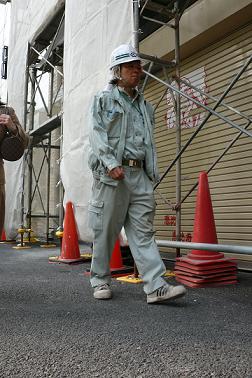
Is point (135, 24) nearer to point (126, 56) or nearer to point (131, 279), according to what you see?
point (126, 56)

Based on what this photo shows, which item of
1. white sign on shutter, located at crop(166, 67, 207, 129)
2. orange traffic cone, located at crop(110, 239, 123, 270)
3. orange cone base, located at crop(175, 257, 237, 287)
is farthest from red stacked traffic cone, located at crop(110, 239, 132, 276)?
white sign on shutter, located at crop(166, 67, 207, 129)

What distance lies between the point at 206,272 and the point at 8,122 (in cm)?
221

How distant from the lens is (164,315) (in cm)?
259

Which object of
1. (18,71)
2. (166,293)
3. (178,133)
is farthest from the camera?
(18,71)

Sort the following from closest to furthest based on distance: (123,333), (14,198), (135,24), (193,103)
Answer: (123,333) → (135,24) → (193,103) → (14,198)

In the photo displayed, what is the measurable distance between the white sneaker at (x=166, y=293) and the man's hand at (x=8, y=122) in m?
1.63

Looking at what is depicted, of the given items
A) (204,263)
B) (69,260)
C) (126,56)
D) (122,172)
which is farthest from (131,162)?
(69,260)

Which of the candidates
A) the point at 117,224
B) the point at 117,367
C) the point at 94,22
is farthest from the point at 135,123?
the point at 94,22

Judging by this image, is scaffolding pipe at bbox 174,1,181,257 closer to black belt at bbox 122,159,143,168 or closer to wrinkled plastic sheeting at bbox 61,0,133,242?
wrinkled plastic sheeting at bbox 61,0,133,242

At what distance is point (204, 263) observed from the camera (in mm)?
3654

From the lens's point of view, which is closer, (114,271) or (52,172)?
(114,271)

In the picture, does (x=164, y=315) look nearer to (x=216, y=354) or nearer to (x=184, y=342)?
(x=184, y=342)

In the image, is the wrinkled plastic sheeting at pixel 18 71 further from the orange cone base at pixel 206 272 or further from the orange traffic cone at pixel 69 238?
the orange cone base at pixel 206 272

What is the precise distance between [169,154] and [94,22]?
7.38 ft
